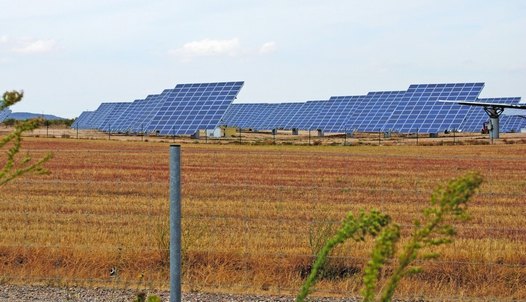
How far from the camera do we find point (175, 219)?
555cm

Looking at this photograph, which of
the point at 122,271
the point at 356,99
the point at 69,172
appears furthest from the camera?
the point at 356,99

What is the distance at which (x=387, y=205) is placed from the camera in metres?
15.7

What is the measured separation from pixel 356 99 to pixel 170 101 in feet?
86.0

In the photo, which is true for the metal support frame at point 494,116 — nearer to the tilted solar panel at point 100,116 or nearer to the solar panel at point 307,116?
the solar panel at point 307,116

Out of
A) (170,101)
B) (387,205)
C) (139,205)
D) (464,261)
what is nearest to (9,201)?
(139,205)

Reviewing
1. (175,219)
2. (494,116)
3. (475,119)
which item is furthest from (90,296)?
(475,119)

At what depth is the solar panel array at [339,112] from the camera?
58062 millimetres

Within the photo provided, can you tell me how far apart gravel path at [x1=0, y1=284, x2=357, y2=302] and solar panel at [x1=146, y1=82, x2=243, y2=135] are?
4658 cm

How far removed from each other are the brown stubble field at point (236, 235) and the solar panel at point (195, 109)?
33.8 m

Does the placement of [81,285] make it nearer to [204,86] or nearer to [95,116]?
[204,86]

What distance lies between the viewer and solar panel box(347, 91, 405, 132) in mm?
69338

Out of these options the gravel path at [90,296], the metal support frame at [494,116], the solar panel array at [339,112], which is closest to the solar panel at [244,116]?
the solar panel array at [339,112]

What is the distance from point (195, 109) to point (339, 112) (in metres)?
27.0

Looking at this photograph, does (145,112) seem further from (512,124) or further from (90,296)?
(90,296)
